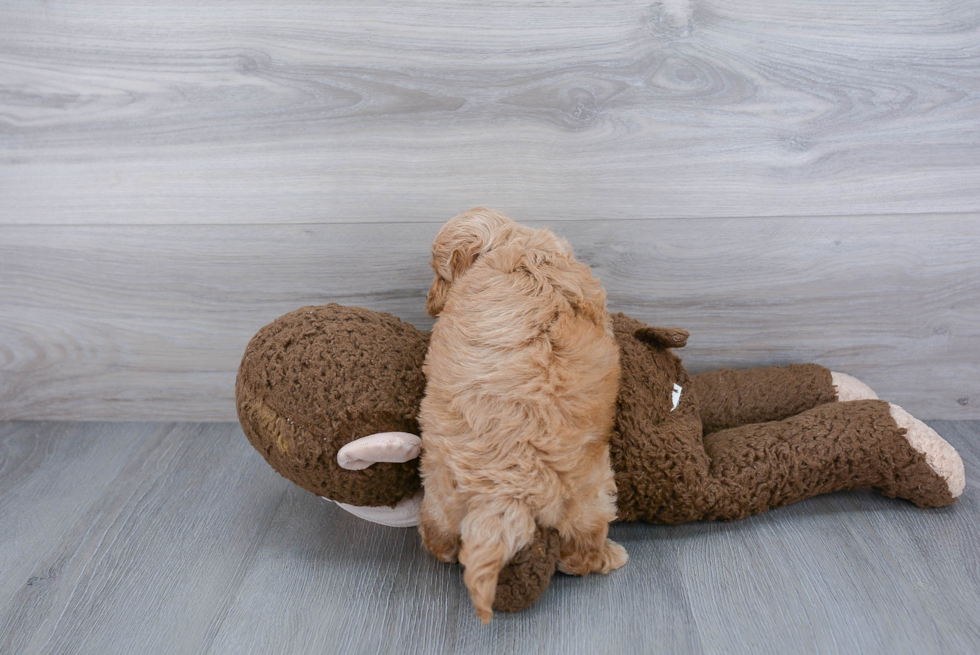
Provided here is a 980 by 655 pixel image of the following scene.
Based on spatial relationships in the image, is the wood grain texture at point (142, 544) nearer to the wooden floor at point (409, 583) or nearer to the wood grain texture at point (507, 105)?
the wooden floor at point (409, 583)

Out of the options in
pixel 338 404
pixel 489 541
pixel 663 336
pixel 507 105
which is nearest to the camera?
pixel 489 541

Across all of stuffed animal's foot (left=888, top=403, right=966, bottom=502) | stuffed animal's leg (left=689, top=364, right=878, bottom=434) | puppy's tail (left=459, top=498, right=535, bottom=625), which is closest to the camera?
puppy's tail (left=459, top=498, right=535, bottom=625)

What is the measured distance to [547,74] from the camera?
0.98 meters

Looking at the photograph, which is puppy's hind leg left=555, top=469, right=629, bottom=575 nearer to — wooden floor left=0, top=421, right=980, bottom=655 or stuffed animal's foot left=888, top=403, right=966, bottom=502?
wooden floor left=0, top=421, right=980, bottom=655

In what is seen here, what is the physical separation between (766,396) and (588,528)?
0.43 meters

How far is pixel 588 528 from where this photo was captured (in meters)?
0.76

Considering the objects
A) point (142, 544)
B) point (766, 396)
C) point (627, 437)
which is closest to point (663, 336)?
point (627, 437)

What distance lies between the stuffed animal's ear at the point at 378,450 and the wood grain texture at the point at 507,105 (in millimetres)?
399

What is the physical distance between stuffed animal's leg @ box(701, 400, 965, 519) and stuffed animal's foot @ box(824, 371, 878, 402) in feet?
0.36

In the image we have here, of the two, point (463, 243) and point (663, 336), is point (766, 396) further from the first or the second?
point (463, 243)

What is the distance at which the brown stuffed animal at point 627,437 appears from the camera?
2.59ft

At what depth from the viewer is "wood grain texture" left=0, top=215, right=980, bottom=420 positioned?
104 centimetres

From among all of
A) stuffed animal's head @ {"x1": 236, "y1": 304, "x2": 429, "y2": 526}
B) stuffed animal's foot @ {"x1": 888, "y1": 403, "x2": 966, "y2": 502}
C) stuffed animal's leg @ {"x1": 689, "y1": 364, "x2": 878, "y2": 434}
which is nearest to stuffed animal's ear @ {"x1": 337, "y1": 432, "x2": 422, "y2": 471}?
stuffed animal's head @ {"x1": 236, "y1": 304, "x2": 429, "y2": 526}

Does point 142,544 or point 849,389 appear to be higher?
point 849,389
